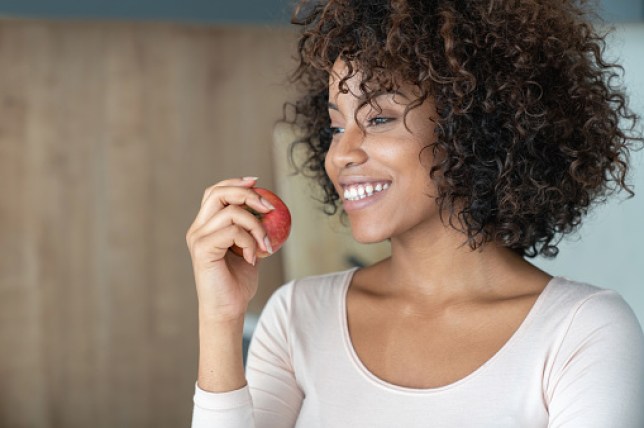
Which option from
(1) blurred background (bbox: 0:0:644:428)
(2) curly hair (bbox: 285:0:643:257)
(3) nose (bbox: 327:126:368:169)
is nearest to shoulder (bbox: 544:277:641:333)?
(2) curly hair (bbox: 285:0:643:257)

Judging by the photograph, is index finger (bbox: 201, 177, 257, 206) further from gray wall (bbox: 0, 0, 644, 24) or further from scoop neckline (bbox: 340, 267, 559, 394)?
gray wall (bbox: 0, 0, 644, 24)

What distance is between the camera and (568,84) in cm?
164

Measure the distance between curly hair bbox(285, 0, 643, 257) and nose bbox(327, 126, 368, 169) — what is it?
6cm

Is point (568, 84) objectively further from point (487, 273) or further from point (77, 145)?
point (77, 145)

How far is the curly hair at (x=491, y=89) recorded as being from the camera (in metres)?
1.54

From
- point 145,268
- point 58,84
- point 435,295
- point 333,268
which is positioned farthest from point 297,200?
point 435,295

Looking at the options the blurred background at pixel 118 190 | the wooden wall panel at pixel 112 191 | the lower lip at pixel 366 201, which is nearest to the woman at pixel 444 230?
the lower lip at pixel 366 201

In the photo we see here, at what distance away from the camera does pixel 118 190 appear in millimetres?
2615

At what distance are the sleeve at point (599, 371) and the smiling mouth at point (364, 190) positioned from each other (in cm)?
35

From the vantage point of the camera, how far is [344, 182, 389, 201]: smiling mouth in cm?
155

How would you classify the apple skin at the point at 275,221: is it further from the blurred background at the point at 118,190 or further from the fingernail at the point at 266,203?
the blurred background at the point at 118,190

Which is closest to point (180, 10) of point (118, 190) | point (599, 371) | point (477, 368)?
point (118, 190)

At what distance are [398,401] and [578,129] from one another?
1.74ft

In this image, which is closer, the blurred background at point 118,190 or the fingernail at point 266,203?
the fingernail at point 266,203
